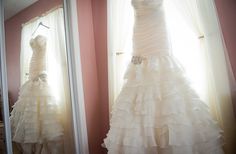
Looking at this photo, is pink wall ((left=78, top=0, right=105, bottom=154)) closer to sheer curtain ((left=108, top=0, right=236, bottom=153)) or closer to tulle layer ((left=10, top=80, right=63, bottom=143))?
tulle layer ((left=10, top=80, right=63, bottom=143))

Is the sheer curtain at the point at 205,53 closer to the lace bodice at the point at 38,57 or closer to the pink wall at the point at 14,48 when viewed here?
the lace bodice at the point at 38,57

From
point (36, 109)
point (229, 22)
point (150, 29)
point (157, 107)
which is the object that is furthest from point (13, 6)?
point (229, 22)

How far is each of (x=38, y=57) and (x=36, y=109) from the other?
0.42m

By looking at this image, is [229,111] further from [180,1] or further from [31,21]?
[31,21]

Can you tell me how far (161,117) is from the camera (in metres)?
1.35

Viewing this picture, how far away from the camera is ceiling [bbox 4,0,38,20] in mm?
1579

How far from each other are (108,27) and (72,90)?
67 centimetres

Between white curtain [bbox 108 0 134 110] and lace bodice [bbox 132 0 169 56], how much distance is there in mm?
268

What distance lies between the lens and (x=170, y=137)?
1248 millimetres

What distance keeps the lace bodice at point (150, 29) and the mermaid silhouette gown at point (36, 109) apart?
31.3 inches

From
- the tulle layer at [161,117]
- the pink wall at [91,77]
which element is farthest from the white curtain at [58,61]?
the tulle layer at [161,117]

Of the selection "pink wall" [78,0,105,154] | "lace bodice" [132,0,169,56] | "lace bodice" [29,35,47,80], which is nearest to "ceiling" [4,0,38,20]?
"lace bodice" [29,35,47,80]

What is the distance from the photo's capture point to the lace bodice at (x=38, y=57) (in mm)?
1702

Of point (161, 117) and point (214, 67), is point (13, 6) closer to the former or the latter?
point (161, 117)
